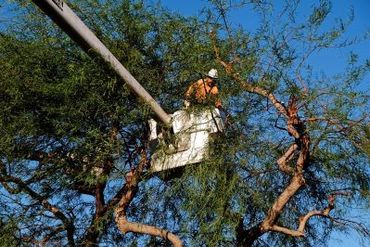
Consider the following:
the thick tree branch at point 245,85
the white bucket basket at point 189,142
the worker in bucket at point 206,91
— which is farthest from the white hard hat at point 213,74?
the white bucket basket at point 189,142

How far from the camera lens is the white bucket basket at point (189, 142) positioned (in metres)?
5.16

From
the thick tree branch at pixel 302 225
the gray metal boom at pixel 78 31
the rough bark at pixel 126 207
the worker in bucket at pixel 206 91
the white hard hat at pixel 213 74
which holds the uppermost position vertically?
the white hard hat at pixel 213 74

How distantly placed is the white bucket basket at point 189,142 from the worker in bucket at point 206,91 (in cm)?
12

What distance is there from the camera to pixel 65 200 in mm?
6250

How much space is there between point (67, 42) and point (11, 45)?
1.89 feet

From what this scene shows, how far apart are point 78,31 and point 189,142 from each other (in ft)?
6.10

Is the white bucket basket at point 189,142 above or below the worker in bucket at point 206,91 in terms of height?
below

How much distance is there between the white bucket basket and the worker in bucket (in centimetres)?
12

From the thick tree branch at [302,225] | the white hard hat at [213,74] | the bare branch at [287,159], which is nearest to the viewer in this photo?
the thick tree branch at [302,225]

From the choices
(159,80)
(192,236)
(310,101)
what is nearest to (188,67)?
(159,80)

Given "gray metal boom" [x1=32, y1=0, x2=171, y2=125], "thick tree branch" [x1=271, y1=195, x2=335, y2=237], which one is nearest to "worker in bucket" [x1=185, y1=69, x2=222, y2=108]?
"gray metal boom" [x1=32, y1=0, x2=171, y2=125]

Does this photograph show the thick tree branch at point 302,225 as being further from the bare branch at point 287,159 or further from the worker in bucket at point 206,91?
the worker in bucket at point 206,91

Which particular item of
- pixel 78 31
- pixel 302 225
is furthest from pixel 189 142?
pixel 78 31

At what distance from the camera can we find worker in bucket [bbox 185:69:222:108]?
5270 millimetres
